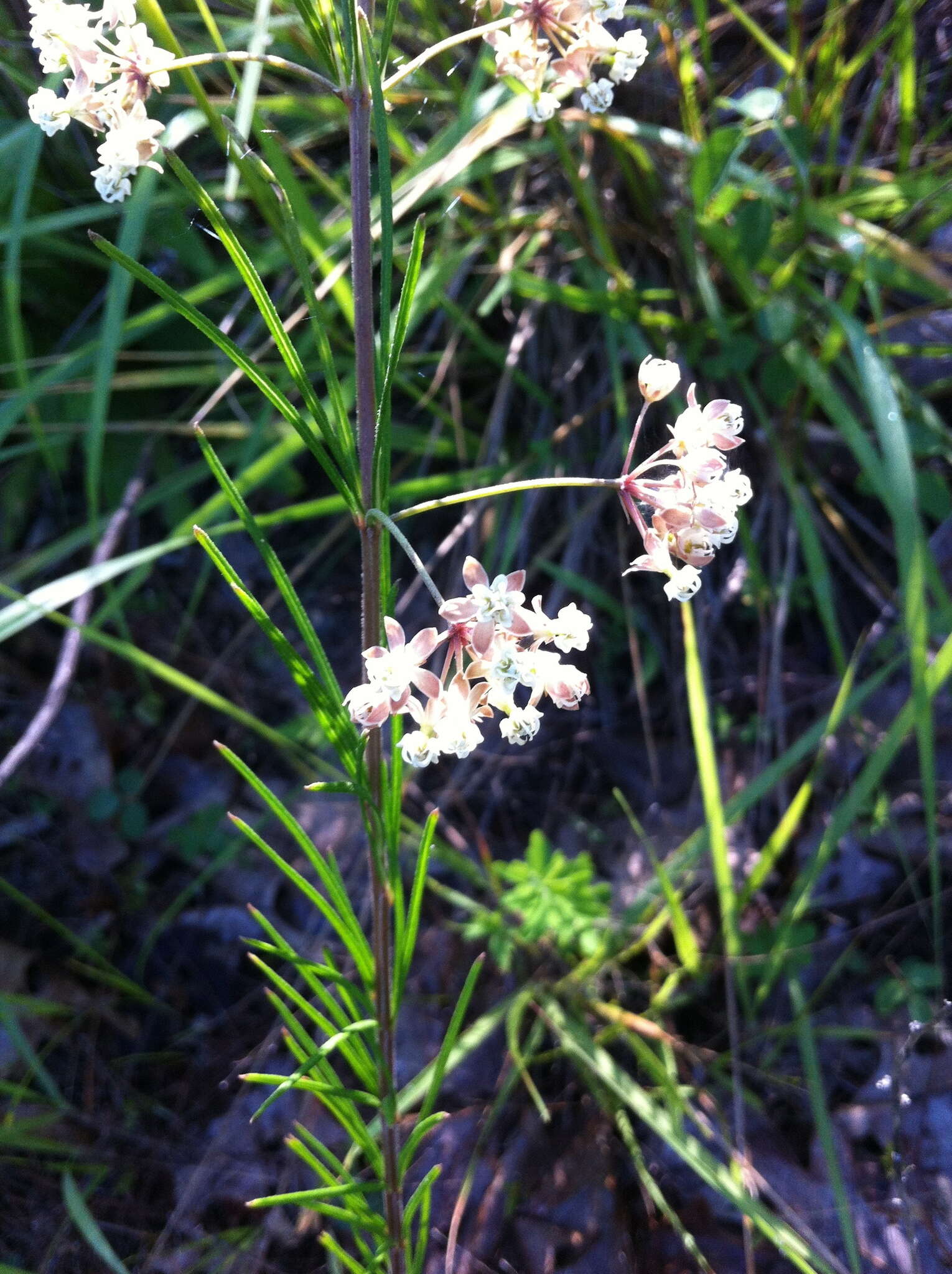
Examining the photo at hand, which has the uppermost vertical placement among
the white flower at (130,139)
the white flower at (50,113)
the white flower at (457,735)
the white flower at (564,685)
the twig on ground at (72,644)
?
the white flower at (50,113)

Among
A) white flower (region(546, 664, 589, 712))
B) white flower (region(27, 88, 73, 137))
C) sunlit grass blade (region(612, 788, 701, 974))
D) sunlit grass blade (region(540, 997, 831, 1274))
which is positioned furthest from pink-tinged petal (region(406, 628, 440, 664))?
sunlit grass blade (region(540, 997, 831, 1274))

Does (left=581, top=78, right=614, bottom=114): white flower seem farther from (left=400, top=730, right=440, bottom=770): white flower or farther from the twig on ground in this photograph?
the twig on ground

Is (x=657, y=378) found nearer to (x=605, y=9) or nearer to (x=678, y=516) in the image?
(x=678, y=516)

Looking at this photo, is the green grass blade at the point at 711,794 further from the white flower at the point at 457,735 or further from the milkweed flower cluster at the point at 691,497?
the white flower at the point at 457,735

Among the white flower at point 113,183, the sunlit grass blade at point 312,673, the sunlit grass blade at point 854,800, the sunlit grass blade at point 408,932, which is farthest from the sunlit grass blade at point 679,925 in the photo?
the white flower at point 113,183

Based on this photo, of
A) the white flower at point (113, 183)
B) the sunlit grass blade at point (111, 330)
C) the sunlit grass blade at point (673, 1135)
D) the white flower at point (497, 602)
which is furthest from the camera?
the sunlit grass blade at point (111, 330)

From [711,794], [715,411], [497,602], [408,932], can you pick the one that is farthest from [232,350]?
[711,794]

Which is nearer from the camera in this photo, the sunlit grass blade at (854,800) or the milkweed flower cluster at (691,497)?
the milkweed flower cluster at (691,497)
